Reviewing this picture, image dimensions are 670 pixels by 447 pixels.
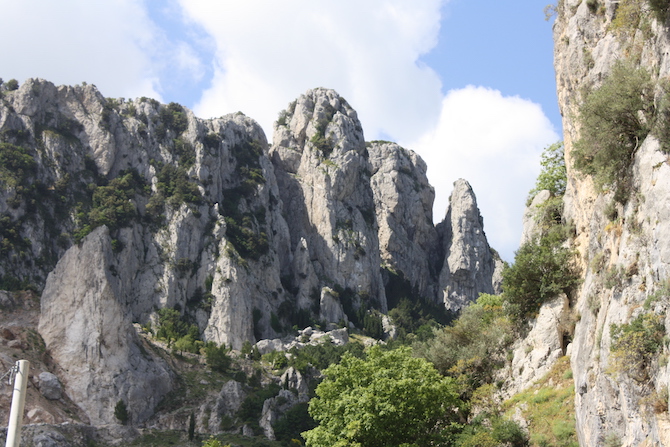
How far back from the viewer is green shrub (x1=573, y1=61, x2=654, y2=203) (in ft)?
71.4

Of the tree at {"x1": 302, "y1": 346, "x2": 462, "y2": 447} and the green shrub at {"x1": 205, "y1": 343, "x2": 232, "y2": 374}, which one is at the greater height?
the green shrub at {"x1": 205, "y1": 343, "x2": 232, "y2": 374}

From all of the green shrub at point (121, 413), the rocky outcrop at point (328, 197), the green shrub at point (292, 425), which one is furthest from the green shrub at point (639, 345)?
the rocky outcrop at point (328, 197)

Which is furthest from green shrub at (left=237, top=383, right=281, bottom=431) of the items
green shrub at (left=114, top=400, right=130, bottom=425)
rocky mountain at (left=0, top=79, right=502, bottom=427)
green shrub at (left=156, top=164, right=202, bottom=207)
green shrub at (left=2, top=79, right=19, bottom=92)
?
green shrub at (left=2, top=79, right=19, bottom=92)

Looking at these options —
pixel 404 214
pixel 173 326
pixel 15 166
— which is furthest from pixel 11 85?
pixel 404 214

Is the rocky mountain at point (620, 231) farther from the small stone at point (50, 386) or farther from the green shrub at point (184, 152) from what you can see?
the green shrub at point (184, 152)

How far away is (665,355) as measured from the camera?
55.7 ft

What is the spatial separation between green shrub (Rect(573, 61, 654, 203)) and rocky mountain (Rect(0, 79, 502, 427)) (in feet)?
169

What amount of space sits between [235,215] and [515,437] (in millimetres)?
91398

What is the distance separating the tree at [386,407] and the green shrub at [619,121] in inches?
464

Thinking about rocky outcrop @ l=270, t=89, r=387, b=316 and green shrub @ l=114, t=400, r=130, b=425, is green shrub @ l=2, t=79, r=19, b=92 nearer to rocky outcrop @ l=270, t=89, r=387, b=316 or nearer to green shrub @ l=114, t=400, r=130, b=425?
rocky outcrop @ l=270, t=89, r=387, b=316

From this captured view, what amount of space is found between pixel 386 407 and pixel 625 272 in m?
12.2

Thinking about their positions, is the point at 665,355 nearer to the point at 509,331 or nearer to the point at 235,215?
the point at 509,331

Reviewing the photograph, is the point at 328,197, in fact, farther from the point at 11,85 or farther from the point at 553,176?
the point at 553,176

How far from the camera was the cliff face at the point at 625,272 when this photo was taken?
58.5ft
